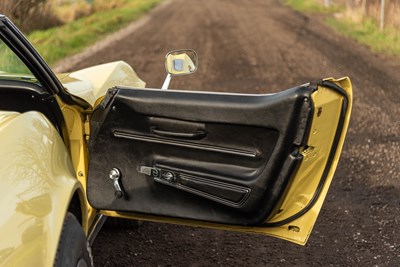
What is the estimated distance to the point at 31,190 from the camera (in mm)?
2301

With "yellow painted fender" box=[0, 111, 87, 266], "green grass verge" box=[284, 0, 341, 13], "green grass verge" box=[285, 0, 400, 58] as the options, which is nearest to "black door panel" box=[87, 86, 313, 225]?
"yellow painted fender" box=[0, 111, 87, 266]

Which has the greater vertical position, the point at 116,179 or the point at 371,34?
the point at 116,179

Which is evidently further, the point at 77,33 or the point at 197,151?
the point at 77,33

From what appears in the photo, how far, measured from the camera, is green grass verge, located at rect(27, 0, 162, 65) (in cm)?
1464

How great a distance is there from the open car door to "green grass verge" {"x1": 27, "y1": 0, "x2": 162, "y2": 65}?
1040 centimetres

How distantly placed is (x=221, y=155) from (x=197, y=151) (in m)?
0.12

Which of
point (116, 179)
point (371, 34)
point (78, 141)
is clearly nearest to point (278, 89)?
point (78, 141)

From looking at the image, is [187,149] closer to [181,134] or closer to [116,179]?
[181,134]

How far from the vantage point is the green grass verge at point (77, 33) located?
14.6 meters

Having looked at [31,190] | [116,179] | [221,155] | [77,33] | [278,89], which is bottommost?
[77,33]

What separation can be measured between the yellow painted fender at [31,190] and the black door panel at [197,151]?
19.6 inches

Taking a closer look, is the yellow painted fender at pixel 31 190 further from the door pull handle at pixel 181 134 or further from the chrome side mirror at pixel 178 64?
the chrome side mirror at pixel 178 64

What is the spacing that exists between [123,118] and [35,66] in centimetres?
59

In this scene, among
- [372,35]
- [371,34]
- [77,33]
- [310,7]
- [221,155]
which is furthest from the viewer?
[310,7]
